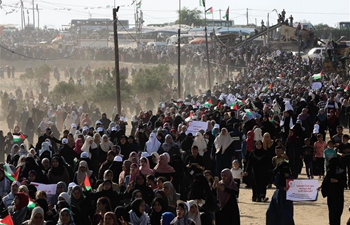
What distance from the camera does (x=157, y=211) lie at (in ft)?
34.6

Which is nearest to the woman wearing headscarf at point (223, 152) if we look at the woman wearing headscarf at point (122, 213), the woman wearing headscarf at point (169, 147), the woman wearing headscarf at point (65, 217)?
the woman wearing headscarf at point (169, 147)

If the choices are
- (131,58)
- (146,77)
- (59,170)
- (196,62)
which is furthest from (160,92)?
(59,170)

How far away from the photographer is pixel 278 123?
832 inches

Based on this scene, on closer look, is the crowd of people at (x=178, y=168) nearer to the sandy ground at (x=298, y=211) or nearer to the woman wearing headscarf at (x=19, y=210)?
the woman wearing headscarf at (x=19, y=210)

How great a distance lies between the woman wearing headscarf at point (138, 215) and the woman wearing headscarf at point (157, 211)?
324 mm

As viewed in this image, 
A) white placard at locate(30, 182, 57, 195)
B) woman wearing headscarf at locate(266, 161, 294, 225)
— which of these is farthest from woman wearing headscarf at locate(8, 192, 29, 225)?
woman wearing headscarf at locate(266, 161, 294, 225)

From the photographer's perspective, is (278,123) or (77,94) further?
(77,94)

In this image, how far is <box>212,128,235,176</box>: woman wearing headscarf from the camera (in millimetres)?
17422

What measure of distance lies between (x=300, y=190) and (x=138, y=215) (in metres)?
3.00

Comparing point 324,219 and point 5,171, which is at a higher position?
point 5,171

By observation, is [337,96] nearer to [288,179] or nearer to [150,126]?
[150,126]

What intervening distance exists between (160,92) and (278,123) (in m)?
26.2

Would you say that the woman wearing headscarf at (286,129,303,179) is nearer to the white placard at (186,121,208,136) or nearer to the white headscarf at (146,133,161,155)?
the white placard at (186,121,208,136)

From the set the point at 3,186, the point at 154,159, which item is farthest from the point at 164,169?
the point at 3,186
